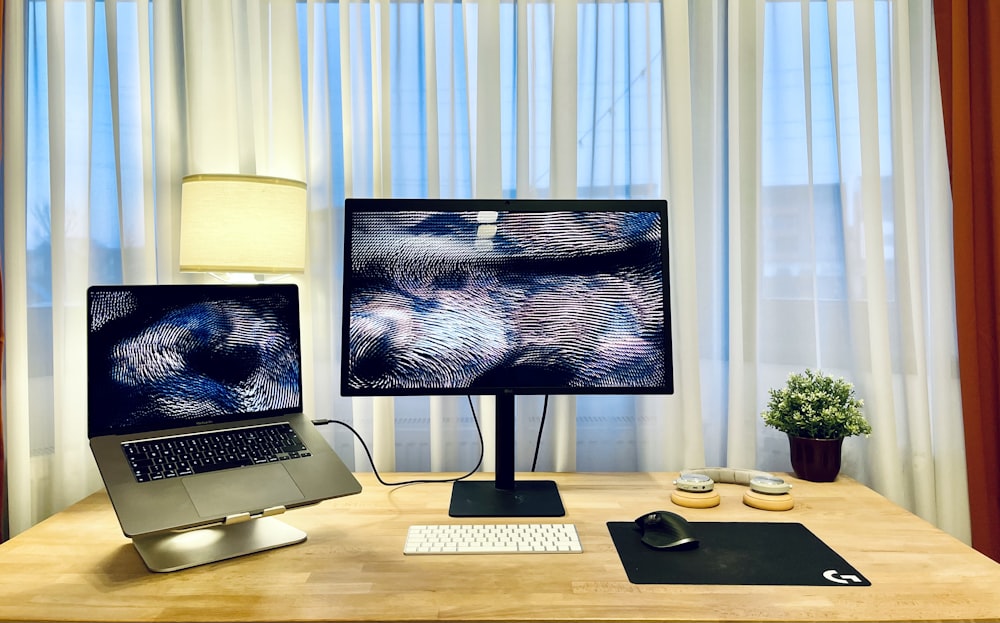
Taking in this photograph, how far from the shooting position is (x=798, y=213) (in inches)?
69.4

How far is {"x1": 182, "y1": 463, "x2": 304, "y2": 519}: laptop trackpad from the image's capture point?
1179 mm

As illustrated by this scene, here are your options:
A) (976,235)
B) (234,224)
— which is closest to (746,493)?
(976,235)

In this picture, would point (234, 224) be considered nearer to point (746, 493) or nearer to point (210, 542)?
point (210, 542)

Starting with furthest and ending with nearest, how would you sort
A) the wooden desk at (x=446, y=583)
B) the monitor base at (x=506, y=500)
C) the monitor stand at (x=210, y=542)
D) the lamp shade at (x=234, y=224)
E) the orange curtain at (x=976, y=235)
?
the orange curtain at (x=976, y=235) < the lamp shade at (x=234, y=224) < the monitor base at (x=506, y=500) < the monitor stand at (x=210, y=542) < the wooden desk at (x=446, y=583)

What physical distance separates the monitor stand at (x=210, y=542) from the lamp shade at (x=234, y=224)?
578mm

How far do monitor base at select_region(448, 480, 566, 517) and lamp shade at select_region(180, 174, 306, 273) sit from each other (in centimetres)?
66

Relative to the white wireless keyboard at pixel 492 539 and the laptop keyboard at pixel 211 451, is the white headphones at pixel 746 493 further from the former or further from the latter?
the laptop keyboard at pixel 211 451

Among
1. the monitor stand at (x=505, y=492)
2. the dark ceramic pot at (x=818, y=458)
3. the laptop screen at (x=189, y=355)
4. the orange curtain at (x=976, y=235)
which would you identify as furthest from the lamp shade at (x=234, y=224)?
the orange curtain at (x=976, y=235)

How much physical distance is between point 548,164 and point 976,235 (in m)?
1.07

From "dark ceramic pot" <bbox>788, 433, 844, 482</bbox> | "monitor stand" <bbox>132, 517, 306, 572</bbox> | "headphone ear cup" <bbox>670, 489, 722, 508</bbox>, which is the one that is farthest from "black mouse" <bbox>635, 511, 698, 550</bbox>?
"monitor stand" <bbox>132, 517, 306, 572</bbox>

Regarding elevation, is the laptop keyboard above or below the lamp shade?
below

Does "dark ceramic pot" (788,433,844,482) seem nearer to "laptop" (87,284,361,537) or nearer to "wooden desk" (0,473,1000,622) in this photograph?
"wooden desk" (0,473,1000,622)

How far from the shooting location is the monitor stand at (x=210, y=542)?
3.68 feet

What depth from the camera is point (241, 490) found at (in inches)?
48.3
